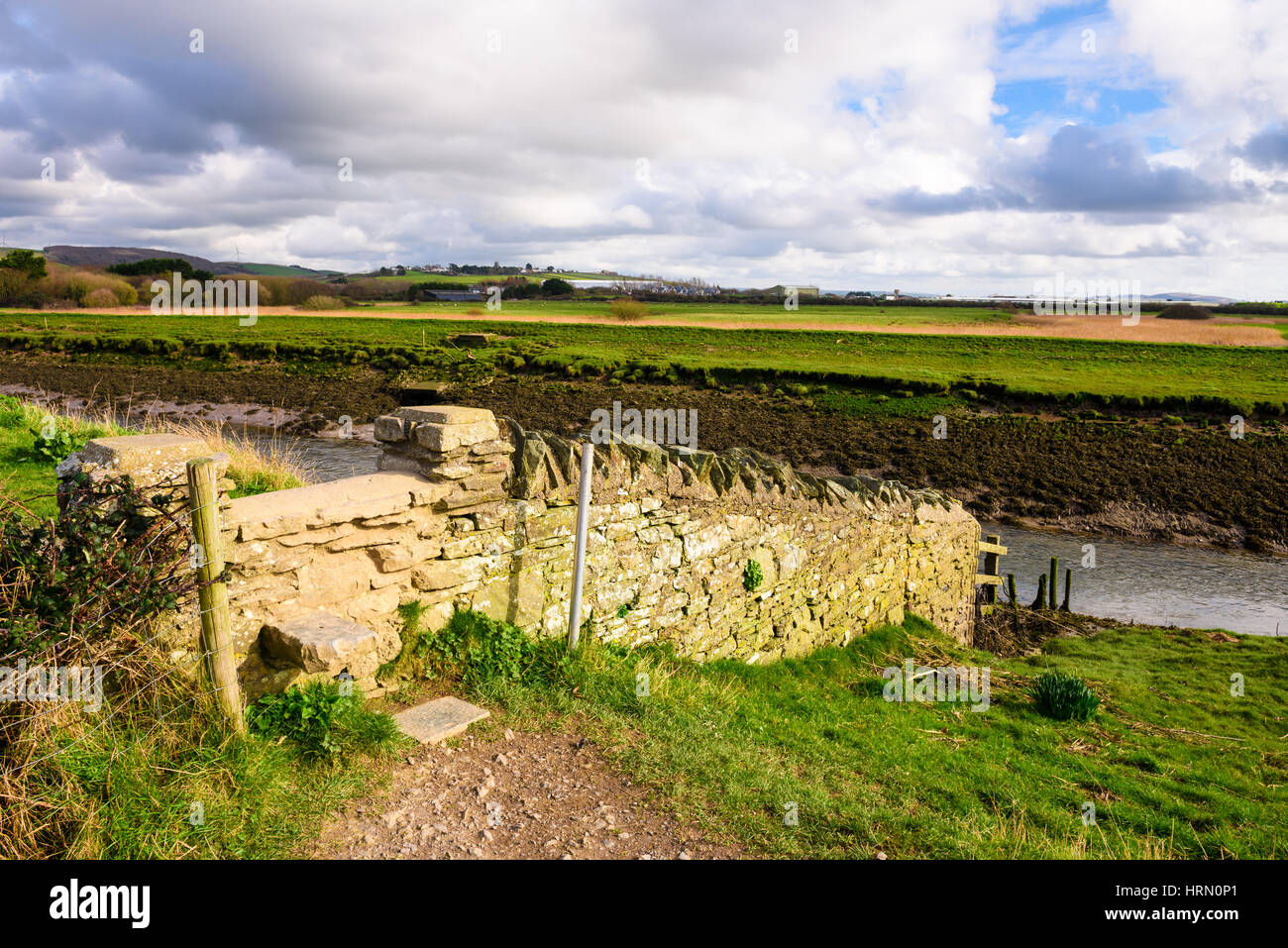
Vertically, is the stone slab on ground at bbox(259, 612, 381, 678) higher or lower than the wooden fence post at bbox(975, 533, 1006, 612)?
higher

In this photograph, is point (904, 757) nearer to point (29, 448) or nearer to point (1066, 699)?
point (1066, 699)

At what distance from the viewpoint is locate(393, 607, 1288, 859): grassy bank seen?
5.18m

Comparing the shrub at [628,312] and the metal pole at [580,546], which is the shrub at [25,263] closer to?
the shrub at [628,312]

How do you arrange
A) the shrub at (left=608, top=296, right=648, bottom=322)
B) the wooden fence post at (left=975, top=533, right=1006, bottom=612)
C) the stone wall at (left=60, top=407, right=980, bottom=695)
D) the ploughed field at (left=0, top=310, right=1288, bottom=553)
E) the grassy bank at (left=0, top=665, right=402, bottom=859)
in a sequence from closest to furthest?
the grassy bank at (left=0, top=665, right=402, bottom=859)
the stone wall at (left=60, top=407, right=980, bottom=695)
the wooden fence post at (left=975, top=533, right=1006, bottom=612)
the ploughed field at (left=0, top=310, right=1288, bottom=553)
the shrub at (left=608, top=296, right=648, bottom=322)

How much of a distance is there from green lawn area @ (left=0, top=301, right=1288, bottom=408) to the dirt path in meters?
35.5

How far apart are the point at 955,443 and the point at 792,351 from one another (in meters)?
26.5

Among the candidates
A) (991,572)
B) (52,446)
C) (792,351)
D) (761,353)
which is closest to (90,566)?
(52,446)

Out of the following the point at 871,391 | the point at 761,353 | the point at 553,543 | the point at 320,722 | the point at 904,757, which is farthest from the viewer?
the point at 761,353

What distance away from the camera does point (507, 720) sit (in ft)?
19.0

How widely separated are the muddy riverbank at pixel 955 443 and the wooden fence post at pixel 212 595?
21516mm

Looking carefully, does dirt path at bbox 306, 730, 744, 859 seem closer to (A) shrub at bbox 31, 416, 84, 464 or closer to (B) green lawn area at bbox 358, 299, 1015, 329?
(A) shrub at bbox 31, 416, 84, 464

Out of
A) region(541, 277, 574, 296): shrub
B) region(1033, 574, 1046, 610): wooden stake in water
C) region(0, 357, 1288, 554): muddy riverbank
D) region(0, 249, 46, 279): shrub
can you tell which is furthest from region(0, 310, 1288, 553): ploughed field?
region(541, 277, 574, 296): shrub

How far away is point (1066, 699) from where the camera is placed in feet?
29.9
